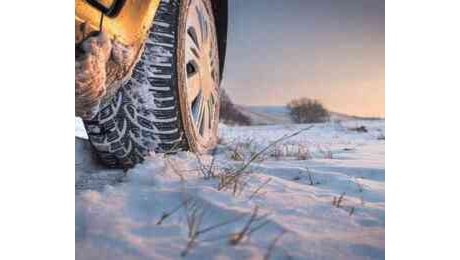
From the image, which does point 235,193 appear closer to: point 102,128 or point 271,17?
point 102,128

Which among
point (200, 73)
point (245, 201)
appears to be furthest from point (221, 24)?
point (245, 201)

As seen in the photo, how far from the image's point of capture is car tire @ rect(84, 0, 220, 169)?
1.07 metres

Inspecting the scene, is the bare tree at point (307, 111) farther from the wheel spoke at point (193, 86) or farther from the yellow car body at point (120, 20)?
the yellow car body at point (120, 20)

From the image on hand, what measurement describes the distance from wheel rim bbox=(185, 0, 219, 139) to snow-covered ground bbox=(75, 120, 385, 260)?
0.18 ft

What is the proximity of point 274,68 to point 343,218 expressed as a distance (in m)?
0.37

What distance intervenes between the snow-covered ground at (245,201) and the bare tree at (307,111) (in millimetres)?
34

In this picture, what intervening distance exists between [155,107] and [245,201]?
270 millimetres

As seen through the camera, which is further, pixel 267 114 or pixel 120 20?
pixel 267 114

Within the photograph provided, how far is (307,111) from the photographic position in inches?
47.0

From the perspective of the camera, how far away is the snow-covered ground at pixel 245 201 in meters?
1.00

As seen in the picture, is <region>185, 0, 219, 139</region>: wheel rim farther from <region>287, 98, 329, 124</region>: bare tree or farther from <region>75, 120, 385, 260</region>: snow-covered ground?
<region>287, 98, 329, 124</region>: bare tree

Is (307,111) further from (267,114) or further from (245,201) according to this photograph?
(245,201)
